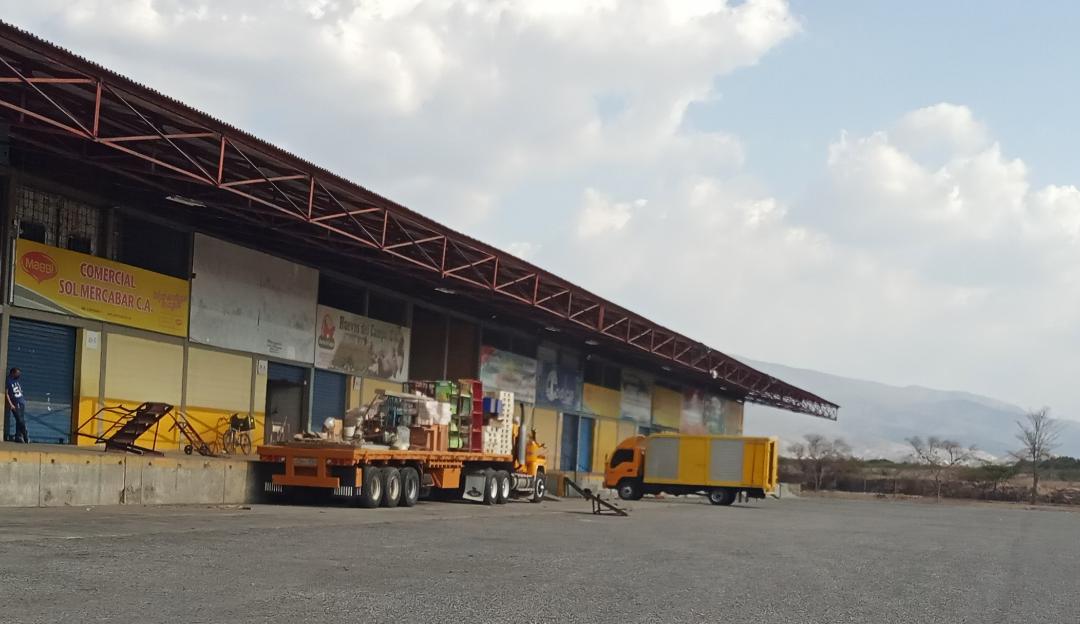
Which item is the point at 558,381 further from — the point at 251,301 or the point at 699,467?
the point at 251,301

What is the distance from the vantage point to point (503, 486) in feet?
104

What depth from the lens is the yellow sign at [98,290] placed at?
2444cm

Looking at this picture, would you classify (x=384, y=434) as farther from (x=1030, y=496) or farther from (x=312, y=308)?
(x=1030, y=496)

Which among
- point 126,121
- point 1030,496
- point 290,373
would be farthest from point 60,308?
point 1030,496

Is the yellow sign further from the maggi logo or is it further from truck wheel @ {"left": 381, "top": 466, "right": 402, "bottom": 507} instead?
truck wheel @ {"left": 381, "top": 466, "right": 402, "bottom": 507}

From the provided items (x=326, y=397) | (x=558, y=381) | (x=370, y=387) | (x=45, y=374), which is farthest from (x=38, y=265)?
(x=558, y=381)

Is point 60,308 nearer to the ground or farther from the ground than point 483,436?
farther from the ground

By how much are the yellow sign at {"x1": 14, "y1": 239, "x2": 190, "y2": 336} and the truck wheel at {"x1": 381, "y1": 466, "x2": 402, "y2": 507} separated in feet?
23.5

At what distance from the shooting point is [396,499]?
85.7 feet

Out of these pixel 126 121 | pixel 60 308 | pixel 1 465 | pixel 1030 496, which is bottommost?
pixel 1030 496

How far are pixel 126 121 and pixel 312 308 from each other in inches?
422

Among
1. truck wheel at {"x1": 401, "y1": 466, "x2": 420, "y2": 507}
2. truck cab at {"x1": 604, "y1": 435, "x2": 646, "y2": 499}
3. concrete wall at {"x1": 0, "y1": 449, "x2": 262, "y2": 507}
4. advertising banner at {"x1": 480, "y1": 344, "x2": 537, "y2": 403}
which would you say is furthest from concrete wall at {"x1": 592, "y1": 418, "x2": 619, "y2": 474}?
concrete wall at {"x1": 0, "y1": 449, "x2": 262, "y2": 507}

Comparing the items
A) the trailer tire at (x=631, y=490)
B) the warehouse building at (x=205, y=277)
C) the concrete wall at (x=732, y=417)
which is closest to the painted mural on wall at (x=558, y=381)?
the warehouse building at (x=205, y=277)

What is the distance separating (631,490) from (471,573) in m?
32.4
